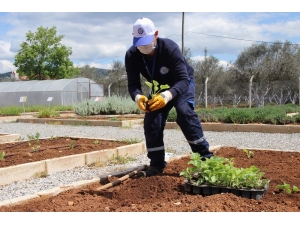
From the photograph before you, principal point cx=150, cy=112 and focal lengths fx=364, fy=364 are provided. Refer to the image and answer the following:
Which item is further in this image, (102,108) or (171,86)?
(102,108)

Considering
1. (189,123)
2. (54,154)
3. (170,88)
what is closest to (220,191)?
(189,123)

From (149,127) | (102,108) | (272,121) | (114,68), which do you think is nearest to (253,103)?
(102,108)

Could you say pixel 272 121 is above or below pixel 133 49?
below

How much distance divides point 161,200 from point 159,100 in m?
0.97

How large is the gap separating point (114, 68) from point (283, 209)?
34155 mm

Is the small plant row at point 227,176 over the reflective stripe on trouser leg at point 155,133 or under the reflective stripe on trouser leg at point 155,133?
under

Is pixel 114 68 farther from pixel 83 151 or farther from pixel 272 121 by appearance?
pixel 83 151

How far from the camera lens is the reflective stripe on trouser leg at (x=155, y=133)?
3.87 meters

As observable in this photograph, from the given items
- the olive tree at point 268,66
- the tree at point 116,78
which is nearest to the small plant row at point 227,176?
the olive tree at point 268,66

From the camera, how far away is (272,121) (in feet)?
31.1

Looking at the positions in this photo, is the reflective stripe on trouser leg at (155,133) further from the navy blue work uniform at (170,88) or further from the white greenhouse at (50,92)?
the white greenhouse at (50,92)

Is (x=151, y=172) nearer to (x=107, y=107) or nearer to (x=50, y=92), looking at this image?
(x=107, y=107)

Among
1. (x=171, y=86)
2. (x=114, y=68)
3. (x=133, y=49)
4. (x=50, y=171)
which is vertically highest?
(x=114, y=68)

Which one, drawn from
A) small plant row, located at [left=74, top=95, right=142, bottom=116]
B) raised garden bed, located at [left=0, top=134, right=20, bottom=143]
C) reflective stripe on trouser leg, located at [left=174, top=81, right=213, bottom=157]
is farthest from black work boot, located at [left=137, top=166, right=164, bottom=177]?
small plant row, located at [left=74, top=95, right=142, bottom=116]
